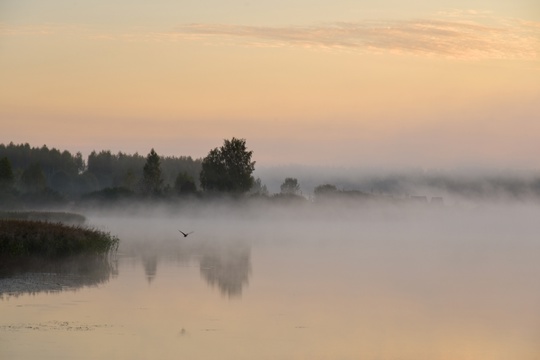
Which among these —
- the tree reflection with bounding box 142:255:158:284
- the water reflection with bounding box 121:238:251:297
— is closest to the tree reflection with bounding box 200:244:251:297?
the water reflection with bounding box 121:238:251:297

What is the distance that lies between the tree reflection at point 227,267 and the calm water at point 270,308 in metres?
0.09

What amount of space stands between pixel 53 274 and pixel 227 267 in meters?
12.9

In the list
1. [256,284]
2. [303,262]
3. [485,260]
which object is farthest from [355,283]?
[485,260]

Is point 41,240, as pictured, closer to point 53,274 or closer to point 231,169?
point 53,274

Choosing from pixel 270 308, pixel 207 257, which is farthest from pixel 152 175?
pixel 270 308

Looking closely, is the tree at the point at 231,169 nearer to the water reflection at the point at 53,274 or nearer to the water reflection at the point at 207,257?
the water reflection at the point at 207,257

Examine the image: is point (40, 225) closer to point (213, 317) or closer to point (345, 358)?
point (213, 317)

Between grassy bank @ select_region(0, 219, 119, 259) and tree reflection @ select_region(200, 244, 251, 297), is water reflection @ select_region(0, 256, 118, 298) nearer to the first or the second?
grassy bank @ select_region(0, 219, 119, 259)

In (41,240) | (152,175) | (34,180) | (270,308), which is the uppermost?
(152,175)

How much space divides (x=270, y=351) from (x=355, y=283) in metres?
19.6

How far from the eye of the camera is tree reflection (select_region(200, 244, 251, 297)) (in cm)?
4319

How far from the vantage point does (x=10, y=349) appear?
24859mm

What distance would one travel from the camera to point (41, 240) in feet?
151

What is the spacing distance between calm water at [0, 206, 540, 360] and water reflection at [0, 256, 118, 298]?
0.11 m
